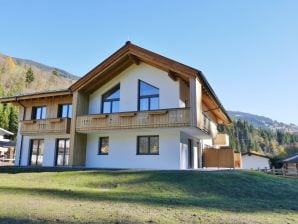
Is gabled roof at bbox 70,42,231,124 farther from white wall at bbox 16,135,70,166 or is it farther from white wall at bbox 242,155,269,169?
white wall at bbox 242,155,269,169

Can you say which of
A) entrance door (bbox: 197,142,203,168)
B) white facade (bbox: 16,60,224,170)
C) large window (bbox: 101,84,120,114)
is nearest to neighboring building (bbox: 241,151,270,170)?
entrance door (bbox: 197,142,203,168)

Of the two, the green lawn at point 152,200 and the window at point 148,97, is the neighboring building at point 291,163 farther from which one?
the green lawn at point 152,200

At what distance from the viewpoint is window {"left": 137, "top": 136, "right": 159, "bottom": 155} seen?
19484 mm

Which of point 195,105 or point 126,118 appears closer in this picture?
point 195,105

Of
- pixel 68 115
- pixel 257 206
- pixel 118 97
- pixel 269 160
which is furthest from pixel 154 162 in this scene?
pixel 269 160

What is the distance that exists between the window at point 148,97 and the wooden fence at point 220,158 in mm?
7147

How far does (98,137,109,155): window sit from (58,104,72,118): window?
3739 mm

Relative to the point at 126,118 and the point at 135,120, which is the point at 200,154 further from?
the point at 126,118

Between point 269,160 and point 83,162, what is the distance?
33.7m

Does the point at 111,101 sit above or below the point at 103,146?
above

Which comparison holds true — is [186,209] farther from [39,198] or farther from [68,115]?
[68,115]

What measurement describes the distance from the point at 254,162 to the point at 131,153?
105ft

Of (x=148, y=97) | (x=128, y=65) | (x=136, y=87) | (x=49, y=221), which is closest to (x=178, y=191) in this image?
(x=49, y=221)

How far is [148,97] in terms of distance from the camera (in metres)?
20.2
